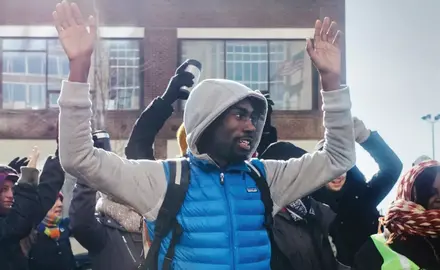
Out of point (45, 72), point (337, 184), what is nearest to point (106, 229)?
point (337, 184)

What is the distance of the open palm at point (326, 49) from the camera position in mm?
2959

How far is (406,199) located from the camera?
322 cm

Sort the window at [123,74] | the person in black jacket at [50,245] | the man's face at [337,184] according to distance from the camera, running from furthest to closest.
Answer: the window at [123,74] → the person in black jacket at [50,245] → the man's face at [337,184]

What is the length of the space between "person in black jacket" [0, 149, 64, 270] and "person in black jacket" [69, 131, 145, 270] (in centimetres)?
59

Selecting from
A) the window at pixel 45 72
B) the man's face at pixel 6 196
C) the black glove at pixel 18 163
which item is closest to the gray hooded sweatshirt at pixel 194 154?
the man's face at pixel 6 196

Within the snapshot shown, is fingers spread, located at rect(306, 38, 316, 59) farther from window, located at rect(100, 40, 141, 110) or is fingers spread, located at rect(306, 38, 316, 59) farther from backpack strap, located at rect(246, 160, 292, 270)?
window, located at rect(100, 40, 141, 110)

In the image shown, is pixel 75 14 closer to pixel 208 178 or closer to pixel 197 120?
pixel 197 120

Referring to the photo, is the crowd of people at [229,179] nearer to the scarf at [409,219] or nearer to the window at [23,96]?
the scarf at [409,219]

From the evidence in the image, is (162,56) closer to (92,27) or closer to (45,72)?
(45,72)

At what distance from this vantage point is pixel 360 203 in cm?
438

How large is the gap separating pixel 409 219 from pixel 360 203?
4.38ft

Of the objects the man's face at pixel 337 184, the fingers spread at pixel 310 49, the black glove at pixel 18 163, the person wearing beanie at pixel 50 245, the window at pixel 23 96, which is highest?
the window at pixel 23 96

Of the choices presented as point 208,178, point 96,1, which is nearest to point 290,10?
point 96,1

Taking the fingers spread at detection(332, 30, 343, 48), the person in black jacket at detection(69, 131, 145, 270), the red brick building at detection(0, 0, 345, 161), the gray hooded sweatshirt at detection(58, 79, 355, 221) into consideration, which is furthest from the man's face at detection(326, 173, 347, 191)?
the red brick building at detection(0, 0, 345, 161)
